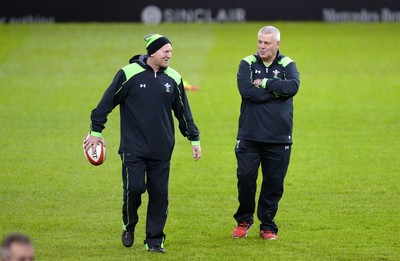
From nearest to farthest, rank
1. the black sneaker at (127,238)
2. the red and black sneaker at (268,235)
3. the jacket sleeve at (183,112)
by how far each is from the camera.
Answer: the jacket sleeve at (183,112) < the black sneaker at (127,238) < the red and black sneaker at (268,235)

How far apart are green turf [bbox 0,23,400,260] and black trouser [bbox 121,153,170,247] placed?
0.28 meters

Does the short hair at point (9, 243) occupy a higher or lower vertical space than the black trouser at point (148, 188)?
higher

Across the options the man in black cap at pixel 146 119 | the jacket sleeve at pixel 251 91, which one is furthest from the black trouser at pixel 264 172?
the man in black cap at pixel 146 119

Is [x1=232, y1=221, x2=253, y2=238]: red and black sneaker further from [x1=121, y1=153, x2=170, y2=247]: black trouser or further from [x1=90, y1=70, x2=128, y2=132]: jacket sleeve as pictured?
[x1=90, y1=70, x2=128, y2=132]: jacket sleeve

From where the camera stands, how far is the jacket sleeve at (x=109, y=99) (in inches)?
410

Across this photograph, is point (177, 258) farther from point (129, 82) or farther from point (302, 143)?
point (302, 143)

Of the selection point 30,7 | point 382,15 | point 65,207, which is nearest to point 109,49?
point 30,7

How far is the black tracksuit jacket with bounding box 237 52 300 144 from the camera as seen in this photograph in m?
10.9

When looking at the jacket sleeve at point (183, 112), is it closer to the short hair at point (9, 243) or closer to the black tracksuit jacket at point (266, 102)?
the black tracksuit jacket at point (266, 102)

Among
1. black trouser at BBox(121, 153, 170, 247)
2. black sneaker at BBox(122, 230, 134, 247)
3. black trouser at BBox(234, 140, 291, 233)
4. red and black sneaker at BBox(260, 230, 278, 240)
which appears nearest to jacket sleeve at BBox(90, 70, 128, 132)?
black trouser at BBox(121, 153, 170, 247)

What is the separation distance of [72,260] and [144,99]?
1840mm

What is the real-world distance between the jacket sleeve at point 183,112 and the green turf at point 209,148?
129cm

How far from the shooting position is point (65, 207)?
A: 13047mm

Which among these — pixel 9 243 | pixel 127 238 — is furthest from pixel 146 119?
pixel 9 243
